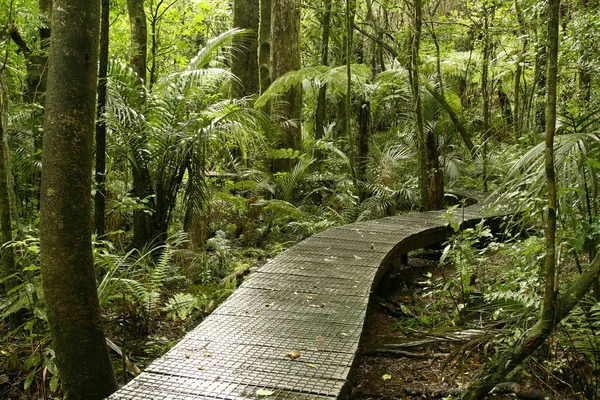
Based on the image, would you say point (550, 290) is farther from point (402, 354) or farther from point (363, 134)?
point (363, 134)

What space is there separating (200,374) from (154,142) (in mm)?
4291

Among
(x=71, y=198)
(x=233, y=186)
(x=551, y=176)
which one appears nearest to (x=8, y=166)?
(x=71, y=198)

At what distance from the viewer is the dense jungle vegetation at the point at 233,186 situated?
10.3 ft

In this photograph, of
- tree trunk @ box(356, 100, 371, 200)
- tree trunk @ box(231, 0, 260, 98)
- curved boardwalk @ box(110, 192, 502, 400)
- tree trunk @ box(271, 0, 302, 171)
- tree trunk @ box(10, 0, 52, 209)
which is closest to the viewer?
curved boardwalk @ box(110, 192, 502, 400)

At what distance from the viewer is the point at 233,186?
894 centimetres

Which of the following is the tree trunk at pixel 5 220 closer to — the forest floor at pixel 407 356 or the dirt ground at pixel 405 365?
the forest floor at pixel 407 356

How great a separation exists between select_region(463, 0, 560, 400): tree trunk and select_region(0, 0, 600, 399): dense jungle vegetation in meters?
0.01

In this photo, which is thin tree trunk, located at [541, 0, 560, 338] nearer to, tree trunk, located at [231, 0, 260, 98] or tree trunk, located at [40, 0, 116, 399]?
tree trunk, located at [40, 0, 116, 399]

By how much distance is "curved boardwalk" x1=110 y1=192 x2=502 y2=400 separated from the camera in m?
2.76

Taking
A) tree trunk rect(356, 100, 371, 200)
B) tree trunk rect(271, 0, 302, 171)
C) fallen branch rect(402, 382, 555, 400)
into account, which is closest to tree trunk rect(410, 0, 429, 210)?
tree trunk rect(356, 100, 371, 200)

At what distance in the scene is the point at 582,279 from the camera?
298 cm

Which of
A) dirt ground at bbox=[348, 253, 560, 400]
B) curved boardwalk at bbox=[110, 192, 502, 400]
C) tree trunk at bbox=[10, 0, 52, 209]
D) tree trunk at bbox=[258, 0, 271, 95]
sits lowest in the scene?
dirt ground at bbox=[348, 253, 560, 400]

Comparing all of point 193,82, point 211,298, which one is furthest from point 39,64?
point 211,298

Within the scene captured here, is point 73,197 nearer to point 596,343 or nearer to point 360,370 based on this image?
point 360,370
